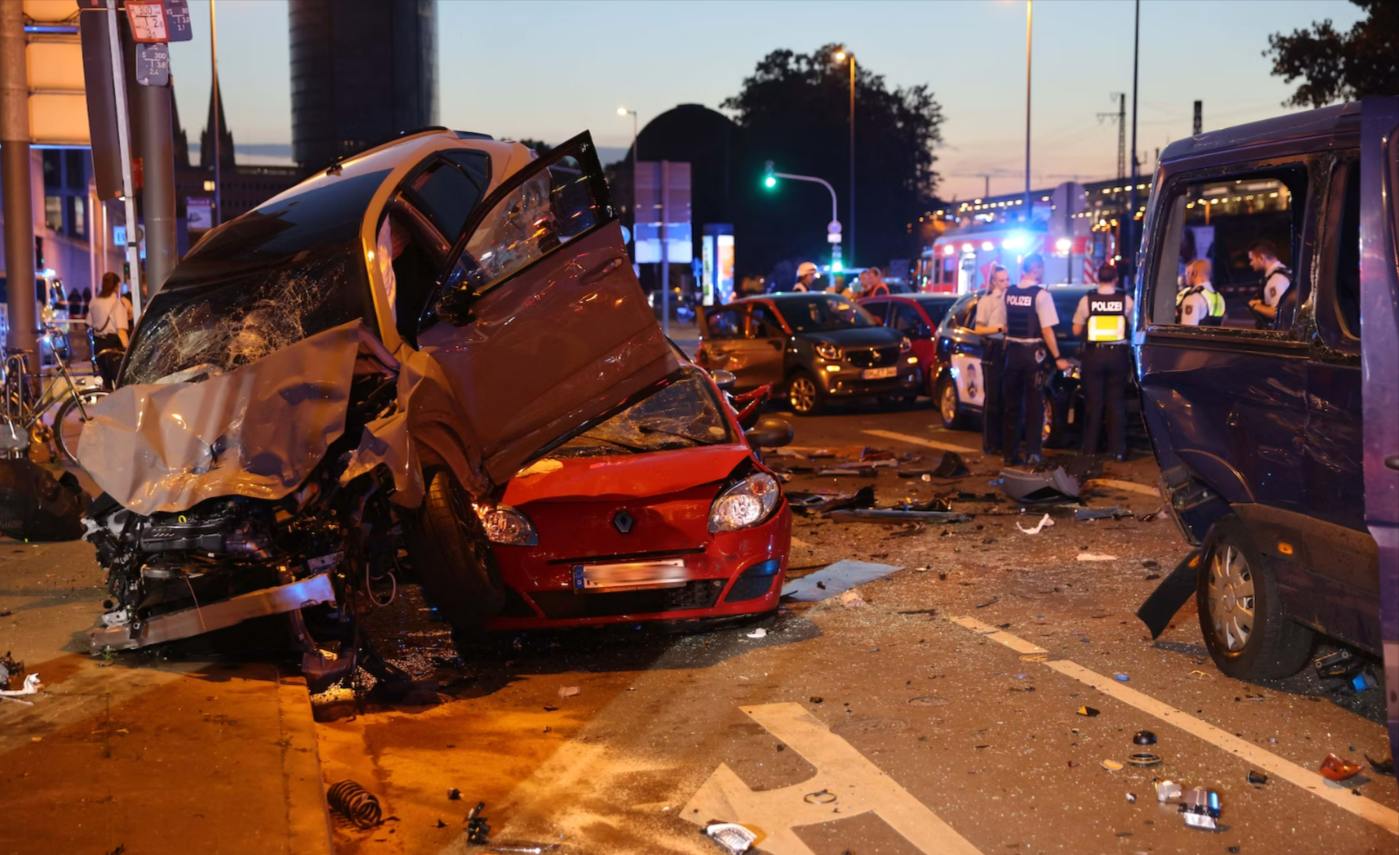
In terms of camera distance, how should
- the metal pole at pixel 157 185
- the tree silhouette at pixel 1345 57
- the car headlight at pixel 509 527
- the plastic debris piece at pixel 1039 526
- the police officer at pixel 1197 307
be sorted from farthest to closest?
the tree silhouette at pixel 1345 57 → the metal pole at pixel 157 185 → the plastic debris piece at pixel 1039 526 → the car headlight at pixel 509 527 → the police officer at pixel 1197 307

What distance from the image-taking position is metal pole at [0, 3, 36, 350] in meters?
16.2

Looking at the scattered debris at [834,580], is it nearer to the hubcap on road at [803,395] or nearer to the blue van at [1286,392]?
the blue van at [1286,392]

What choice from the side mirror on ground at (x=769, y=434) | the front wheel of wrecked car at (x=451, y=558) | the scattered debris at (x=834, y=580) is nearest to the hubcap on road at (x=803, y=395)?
the side mirror on ground at (x=769, y=434)

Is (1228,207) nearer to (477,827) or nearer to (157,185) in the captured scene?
(477,827)

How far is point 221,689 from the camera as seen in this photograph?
5953 mm

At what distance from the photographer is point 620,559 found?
6.77m

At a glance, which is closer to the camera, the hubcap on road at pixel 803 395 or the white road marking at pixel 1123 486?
the white road marking at pixel 1123 486

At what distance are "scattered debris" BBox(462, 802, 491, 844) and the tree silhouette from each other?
106 ft

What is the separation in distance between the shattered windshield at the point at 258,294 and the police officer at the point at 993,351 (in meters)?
7.99

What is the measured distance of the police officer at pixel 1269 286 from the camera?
18.7ft

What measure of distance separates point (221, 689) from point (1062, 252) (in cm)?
2826

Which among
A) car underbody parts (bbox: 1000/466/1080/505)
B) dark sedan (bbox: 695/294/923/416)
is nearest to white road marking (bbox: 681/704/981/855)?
car underbody parts (bbox: 1000/466/1080/505)

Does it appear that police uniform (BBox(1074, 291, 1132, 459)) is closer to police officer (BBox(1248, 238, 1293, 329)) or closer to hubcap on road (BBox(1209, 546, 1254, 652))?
police officer (BBox(1248, 238, 1293, 329))

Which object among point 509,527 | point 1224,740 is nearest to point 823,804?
point 1224,740
